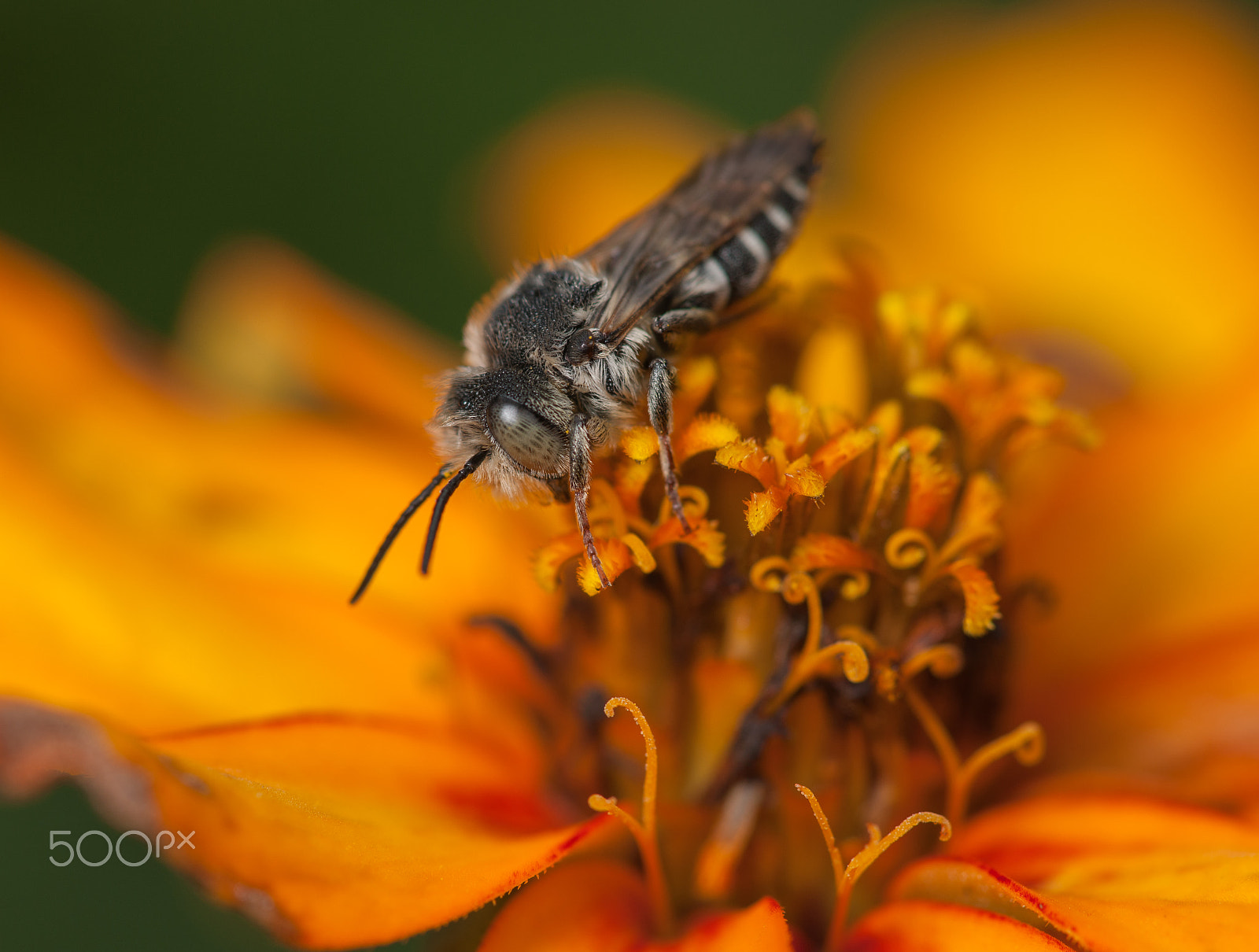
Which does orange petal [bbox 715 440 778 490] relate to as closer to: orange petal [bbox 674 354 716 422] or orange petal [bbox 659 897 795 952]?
orange petal [bbox 674 354 716 422]

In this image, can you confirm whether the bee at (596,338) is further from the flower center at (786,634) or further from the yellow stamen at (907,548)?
the yellow stamen at (907,548)

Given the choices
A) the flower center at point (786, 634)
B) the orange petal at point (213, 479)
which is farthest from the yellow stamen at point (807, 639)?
the orange petal at point (213, 479)

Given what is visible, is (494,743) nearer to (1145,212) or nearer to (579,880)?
(579,880)

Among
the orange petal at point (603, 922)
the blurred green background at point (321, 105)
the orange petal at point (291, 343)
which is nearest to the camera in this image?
the orange petal at point (603, 922)

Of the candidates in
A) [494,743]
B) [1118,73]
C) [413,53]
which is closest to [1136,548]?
[494,743]

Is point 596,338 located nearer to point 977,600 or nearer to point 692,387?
point 692,387

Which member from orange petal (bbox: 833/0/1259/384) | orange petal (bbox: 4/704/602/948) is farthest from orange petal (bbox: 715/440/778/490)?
orange petal (bbox: 833/0/1259/384)

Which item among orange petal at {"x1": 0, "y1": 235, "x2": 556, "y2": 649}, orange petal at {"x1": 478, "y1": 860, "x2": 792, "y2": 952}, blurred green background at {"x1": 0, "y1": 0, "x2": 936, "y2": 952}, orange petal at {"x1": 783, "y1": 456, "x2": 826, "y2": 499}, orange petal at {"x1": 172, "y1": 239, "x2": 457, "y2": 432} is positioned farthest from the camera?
blurred green background at {"x1": 0, "y1": 0, "x2": 936, "y2": 952}
